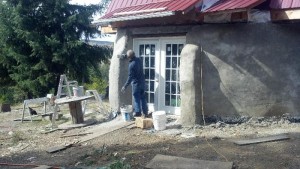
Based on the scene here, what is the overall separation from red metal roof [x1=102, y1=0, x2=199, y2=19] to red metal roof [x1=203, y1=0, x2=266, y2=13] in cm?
52

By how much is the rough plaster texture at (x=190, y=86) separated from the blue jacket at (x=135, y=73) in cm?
138

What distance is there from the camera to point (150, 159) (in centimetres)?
695

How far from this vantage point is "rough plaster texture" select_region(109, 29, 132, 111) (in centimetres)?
1116

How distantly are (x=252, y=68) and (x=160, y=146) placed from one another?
10.7 feet

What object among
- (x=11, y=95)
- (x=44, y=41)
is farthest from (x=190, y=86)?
(x=11, y=95)

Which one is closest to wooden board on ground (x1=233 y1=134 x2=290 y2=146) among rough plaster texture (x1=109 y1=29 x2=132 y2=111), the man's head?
the man's head

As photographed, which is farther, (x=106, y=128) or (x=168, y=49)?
(x=168, y=49)

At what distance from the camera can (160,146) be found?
25.8 ft

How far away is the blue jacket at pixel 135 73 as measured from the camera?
33.7 feet

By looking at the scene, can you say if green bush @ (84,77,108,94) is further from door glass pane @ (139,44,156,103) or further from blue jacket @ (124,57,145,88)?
blue jacket @ (124,57,145,88)

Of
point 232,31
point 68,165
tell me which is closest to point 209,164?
point 68,165

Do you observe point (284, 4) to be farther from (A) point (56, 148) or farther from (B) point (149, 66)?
(A) point (56, 148)

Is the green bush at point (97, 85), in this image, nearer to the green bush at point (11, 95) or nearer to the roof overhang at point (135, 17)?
the green bush at point (11, 95)

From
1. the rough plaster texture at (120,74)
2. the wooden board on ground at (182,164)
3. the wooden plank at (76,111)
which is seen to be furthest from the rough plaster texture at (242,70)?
the wooden plank at (76,111)
